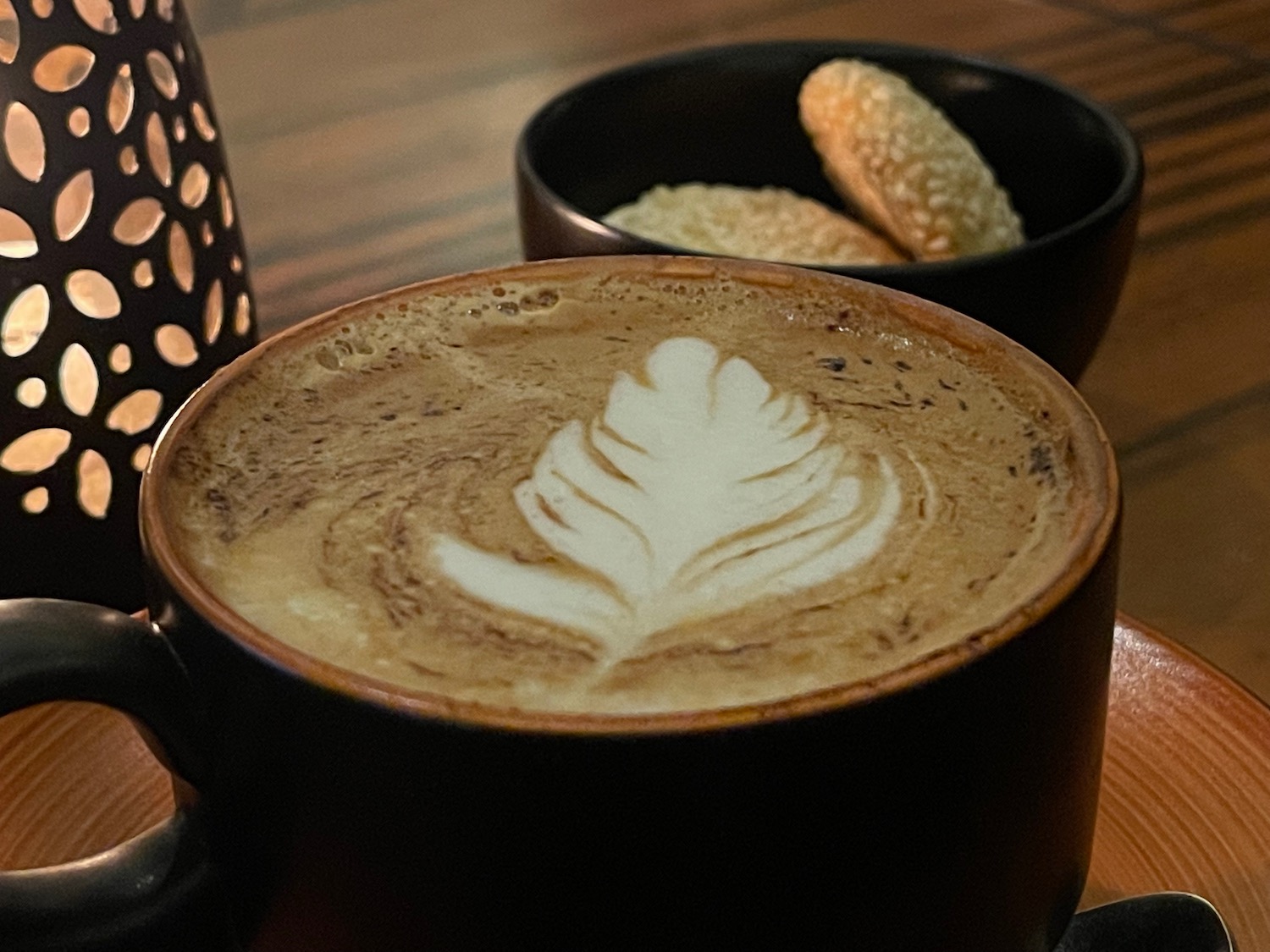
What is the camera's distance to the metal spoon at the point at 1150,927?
1.52 feet

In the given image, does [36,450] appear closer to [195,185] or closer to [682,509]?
[195,185]

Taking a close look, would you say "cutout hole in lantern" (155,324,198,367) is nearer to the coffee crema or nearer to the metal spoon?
the coffee crema

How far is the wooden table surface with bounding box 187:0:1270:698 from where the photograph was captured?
73cm

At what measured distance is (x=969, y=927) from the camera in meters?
0.39

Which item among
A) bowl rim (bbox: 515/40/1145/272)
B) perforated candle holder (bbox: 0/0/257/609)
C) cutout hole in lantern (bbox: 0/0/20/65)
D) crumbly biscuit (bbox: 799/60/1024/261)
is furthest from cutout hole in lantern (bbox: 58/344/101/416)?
crumbly biscuit (bbox: 799/60/1024/261)

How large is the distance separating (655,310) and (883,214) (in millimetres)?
251

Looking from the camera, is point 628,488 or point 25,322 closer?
point 628,488

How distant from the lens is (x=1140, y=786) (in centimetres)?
53

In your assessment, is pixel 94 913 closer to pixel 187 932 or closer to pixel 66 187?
pixel 187 932

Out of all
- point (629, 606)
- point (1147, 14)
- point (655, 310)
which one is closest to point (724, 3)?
point (1147, 14)

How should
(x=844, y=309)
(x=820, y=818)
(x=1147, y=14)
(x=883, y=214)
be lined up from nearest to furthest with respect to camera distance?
(x=820, y=818) → (x=844, y=309) → (x=883, y=214) → (x=1147, y=14)

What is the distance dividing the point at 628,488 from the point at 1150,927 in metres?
0.20

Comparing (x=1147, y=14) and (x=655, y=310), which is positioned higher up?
(x=655, y=310)

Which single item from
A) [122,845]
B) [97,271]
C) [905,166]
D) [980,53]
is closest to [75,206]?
[97,271]
